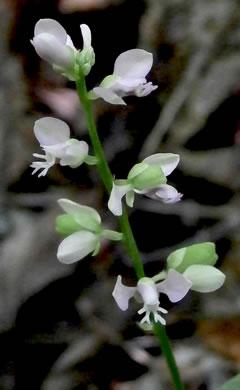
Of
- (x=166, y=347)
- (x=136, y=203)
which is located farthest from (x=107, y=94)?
(x=136, y=203)

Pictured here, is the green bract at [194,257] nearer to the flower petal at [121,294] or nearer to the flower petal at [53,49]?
the flower petal at [121,294]

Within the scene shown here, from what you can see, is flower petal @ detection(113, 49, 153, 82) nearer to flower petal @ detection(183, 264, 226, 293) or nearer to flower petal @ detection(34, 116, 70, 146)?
flower petal @ detection(34, 116, 70, 146)

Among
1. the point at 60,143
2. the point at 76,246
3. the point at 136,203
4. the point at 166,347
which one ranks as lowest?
the point at 166,347

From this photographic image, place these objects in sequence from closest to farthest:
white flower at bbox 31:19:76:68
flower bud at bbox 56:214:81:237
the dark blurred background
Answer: white flower at bbox 31:19:76:68 → flower bud at bbox 56:214:81:237 → the dark blurred background

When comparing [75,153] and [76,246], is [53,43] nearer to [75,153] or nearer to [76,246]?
[75,153]

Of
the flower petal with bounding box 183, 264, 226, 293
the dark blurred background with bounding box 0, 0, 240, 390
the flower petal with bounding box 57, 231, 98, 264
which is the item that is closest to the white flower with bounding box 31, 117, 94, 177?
the flower petal with bounding box 57, 231, 98, 264

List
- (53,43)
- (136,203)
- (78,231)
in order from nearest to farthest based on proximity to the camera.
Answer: (53,43) < (78,231) < (136,203)

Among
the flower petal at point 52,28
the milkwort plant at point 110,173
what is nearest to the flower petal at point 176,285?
the milkwort plant at point 110,173
